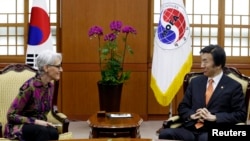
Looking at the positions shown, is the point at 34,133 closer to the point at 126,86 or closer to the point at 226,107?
the point at 226,107

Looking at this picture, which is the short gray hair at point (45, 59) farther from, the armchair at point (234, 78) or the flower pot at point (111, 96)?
the flower pot at point (111, 96)

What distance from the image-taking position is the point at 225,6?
800cm

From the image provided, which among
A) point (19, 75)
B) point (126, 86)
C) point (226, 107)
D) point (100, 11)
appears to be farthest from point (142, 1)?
point (226, 107)

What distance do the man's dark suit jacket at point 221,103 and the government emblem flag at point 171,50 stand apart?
2312 millimetres

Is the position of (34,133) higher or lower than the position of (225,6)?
lower

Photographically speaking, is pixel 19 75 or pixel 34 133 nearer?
pixel 34 133

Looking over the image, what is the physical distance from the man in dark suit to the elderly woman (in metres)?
1.07

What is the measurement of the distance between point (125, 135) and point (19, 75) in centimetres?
132

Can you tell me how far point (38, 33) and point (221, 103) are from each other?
3.29 meters

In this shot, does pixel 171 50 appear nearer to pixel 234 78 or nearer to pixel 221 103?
pixel 234 78

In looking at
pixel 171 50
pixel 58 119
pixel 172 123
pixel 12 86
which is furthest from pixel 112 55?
pixel 172 123

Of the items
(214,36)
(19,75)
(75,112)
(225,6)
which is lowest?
(75,112)

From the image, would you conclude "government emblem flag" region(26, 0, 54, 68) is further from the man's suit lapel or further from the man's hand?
the man's hand

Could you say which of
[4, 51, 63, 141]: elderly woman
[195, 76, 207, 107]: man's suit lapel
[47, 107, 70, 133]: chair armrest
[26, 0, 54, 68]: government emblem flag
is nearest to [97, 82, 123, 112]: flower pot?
[26, 0, 54, 68]: government emblem flag
